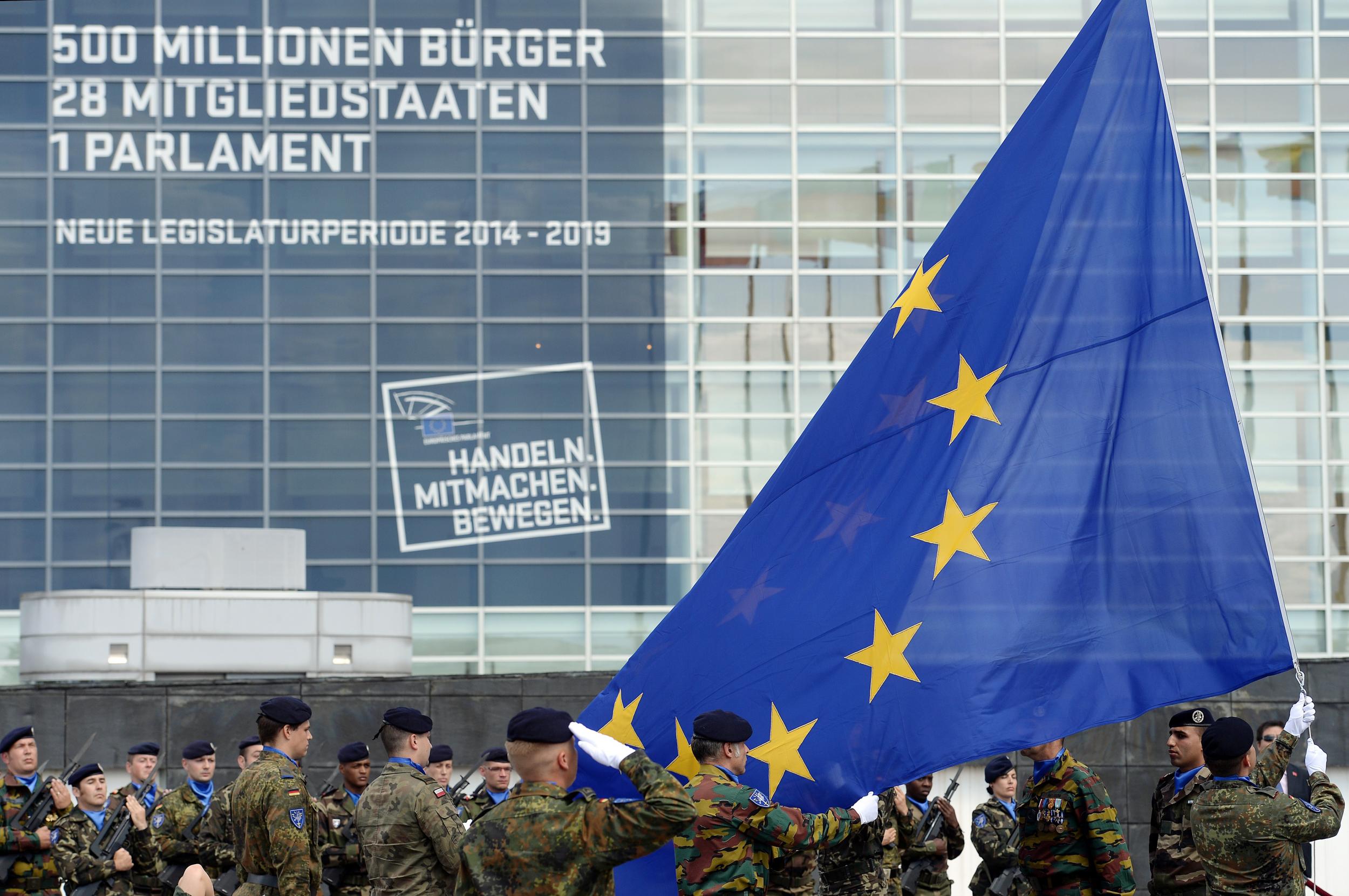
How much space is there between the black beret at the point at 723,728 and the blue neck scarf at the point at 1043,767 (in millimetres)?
2241

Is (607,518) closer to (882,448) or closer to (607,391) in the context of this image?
(607,391)

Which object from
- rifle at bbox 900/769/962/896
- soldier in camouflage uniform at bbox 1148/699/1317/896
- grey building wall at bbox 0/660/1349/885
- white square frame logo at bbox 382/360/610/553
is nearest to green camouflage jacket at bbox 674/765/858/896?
soldier in camouflage uniform at bbox 1148/699/1317/896

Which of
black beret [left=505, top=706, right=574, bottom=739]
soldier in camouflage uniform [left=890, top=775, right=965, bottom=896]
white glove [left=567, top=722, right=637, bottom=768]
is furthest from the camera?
soldier in camouflage uniform [left=890, top=775, right=965, bottom=896]

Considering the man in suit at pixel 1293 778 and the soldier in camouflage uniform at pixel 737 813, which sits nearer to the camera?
the soldier in camouflage uniform at pixel 737 813

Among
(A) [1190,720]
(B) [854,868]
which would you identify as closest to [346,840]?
(B) [854,868]

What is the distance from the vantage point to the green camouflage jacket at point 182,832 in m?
11.9

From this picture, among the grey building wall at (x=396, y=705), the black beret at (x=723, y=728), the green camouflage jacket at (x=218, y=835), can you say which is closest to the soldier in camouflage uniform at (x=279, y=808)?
the black beret at (x=723, y=728)

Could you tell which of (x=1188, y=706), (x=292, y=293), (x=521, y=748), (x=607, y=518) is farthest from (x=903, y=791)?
(x=292, y=293)

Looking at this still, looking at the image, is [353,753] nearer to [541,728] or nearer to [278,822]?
[278,822]

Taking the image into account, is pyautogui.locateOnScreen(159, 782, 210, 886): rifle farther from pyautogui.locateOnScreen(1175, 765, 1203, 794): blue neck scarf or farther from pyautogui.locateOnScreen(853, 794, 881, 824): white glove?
pyautogui.locateOnScreen(1175, 765, 1203, 794): blue neck scarf

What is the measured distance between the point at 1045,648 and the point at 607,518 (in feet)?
61.3

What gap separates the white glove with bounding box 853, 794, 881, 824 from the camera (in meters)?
7.34

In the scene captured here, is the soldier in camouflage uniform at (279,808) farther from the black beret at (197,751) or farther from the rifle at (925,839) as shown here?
the rifle at (925,839)

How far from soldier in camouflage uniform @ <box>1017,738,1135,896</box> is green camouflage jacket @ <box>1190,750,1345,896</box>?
0.93 meters
